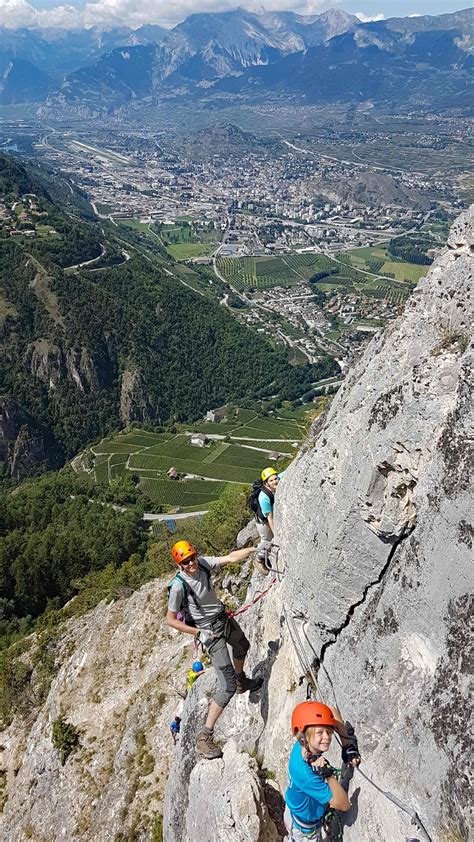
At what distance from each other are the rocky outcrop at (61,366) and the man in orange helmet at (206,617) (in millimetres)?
110190

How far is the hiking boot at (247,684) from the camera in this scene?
11344 mm

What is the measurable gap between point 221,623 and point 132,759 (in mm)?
7914

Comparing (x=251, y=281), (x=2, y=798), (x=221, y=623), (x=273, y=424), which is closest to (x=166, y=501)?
(x=273, y=424)

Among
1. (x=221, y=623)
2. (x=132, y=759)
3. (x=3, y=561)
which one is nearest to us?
(x=221, y=623)

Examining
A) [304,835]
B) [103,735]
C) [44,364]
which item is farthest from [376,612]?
[44,364]

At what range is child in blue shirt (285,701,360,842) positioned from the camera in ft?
22.5

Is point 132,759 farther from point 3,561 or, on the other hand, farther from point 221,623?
point 3,561

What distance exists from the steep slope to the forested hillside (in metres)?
98.3

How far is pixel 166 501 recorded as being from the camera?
79.4m

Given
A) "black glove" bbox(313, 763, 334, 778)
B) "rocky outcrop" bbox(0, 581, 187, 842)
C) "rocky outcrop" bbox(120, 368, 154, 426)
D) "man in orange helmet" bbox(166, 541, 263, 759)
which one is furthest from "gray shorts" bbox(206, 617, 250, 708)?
"rocky outcrop" bbox(120, 368, 154, 426)

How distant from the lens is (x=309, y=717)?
22.5 ft

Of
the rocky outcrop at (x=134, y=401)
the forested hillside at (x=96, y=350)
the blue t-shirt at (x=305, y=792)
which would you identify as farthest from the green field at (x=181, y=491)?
the blue t-shirt at (x=305, y=792)

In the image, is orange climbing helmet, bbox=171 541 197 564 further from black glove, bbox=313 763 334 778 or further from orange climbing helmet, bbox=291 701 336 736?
black glove, bbox=313 763 334 778

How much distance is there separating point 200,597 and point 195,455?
8617 centimetres
